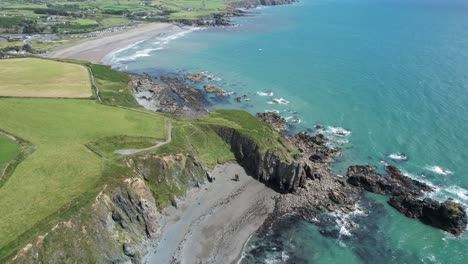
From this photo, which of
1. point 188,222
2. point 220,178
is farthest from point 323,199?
point 188,222

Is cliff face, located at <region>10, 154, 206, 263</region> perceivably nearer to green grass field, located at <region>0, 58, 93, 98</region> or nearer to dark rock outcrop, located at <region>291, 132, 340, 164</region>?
dark rock outcrop, located at <region>291, 132, 340, 164</region>

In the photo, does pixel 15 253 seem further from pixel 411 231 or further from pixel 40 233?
pixel 411 231

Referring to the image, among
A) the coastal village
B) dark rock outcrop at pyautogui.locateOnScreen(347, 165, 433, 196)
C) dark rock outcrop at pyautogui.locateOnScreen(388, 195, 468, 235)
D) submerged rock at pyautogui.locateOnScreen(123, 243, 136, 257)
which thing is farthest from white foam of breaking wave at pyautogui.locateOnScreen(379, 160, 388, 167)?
submerged rock at pyautogui.locateOnScreen(123, 243, 136, 257)

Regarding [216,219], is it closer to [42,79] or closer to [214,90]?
[214,90]

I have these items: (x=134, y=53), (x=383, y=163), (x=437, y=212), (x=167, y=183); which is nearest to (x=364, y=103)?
(x=383, y=163)

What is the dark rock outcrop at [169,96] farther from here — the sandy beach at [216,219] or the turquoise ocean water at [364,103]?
the sandy beach at [216,219]
